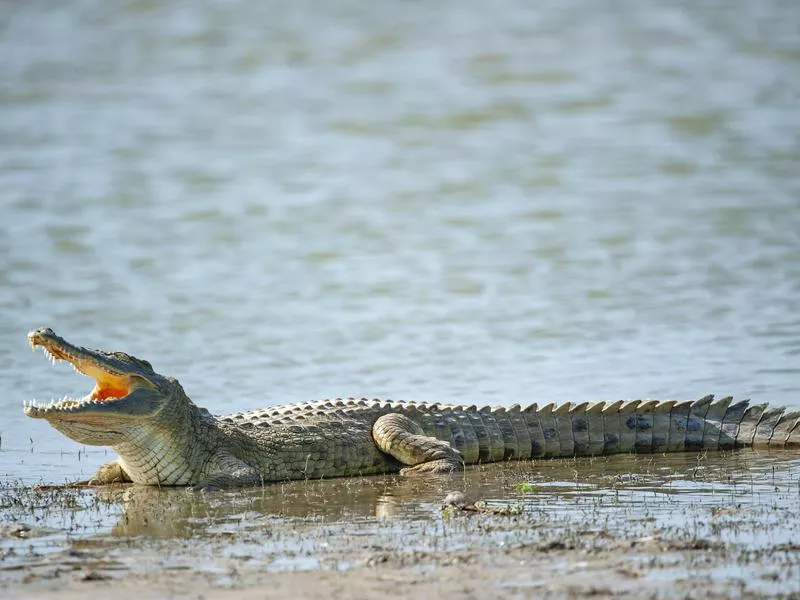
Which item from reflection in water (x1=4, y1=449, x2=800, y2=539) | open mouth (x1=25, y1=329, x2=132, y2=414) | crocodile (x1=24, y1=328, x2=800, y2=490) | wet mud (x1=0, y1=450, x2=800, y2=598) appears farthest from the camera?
crocodile (x1=24, y1=328, x2=800, y2=490)

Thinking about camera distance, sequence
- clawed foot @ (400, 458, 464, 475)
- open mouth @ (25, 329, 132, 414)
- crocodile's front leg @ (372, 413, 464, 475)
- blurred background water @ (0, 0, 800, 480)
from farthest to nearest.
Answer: blurred background water @ (0, 0, 800, 480) → crocodile's front leg @ (372, 413, 464, 475) → clawed foot @ (400, 458, 464, 475) → open mouth @ (25, 329, 132, 414)

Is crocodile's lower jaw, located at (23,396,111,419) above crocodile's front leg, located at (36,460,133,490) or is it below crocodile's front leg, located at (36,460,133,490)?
above

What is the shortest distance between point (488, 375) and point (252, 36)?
2645 cm

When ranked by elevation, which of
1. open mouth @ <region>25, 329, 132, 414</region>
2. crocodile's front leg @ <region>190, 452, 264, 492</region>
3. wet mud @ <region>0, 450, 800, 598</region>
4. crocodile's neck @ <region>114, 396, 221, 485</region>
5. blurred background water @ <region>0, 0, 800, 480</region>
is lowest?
wet mud @ <region>0, 450, 800, 598</region>

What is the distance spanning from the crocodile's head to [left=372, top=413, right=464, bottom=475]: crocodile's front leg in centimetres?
134

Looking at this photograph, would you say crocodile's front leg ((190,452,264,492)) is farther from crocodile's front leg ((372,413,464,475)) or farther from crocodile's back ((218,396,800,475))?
crocodile's front leg ((372,413,464,475))

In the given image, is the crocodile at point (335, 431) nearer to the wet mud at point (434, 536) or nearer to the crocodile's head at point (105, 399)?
the crocodile's head at point (105, 399)

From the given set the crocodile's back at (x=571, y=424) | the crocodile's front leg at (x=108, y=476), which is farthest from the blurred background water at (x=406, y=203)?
the crocodile's back at (x=571, y=424)

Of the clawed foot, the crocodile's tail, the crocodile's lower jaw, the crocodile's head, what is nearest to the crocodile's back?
the crocodile's tail

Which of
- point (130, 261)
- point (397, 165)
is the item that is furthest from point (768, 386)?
point (397, 165)

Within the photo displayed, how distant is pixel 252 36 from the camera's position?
37.8 metres

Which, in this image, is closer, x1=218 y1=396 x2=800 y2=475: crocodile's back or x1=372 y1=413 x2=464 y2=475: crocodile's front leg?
x1=372 y1=413 x2=464 y2=475: crocodile's front leg

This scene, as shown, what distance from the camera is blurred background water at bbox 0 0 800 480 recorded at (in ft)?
45.0

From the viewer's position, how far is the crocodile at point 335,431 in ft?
27.9
